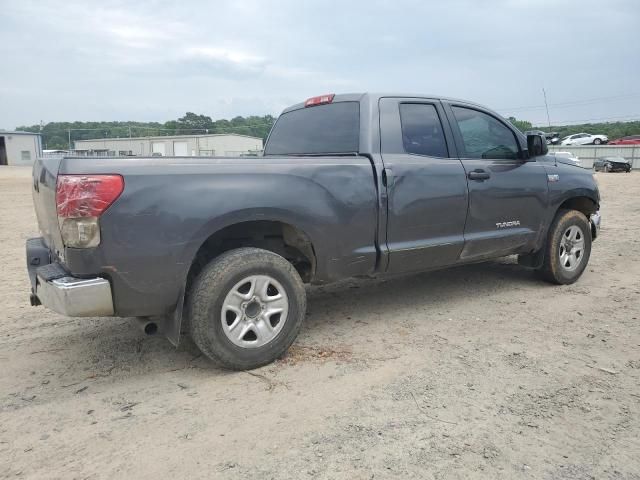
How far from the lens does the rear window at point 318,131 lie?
4.32m

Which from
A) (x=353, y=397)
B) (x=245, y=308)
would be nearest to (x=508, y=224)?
(x=353, y=397)

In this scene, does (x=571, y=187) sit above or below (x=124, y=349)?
above

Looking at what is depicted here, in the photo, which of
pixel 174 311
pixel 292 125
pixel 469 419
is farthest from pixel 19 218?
pixel 469 419

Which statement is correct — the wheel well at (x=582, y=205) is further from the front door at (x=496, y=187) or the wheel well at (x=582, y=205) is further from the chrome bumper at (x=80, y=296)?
the chrome bumper at (x=80, y=296)

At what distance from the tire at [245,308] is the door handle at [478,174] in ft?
6.45

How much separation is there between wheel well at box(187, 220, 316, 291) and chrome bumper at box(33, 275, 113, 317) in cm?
62

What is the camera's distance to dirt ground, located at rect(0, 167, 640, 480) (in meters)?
2.51

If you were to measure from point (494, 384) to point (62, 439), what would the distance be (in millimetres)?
2506

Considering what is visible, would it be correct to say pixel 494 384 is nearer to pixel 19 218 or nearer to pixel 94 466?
pixel 94 466

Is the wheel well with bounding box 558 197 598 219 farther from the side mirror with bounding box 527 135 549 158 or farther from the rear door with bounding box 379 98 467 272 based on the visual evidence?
the rear door with bounding box 379 98 467 272

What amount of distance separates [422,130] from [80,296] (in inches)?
118

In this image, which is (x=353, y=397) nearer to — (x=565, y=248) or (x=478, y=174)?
(x=478, y=174)

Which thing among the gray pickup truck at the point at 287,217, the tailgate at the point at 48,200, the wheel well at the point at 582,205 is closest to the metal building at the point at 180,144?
the wheel well at the point at 582,205

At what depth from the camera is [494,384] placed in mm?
3264
